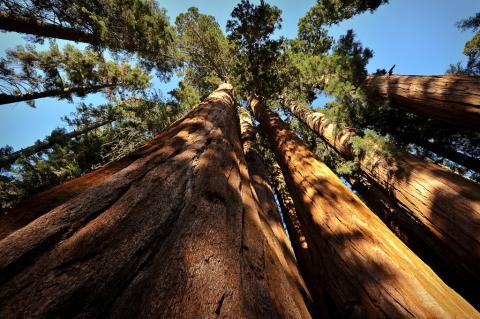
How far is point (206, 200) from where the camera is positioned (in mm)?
1673

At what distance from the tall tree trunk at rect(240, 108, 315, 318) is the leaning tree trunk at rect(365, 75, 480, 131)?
3.32m

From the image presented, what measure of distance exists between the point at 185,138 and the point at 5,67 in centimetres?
1047

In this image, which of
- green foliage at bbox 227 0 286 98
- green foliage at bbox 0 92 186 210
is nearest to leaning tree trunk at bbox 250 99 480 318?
green foliage at bbox 0 92 186 210

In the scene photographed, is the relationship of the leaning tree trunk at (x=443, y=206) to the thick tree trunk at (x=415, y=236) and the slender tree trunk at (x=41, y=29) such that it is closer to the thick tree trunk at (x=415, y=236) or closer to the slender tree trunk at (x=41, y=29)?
the thick tree trunk at (x=415, y=236)

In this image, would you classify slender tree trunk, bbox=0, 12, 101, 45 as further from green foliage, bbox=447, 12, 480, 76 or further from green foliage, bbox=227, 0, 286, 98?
green foliage, bbox=447, 12, 480, 76

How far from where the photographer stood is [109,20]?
876 centimetres

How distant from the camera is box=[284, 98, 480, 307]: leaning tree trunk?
2615 mm

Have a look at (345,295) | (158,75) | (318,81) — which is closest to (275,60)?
(318,81)

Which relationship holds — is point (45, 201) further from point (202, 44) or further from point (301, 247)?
point (202, 44)

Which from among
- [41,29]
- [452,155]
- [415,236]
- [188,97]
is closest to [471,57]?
[452,155]

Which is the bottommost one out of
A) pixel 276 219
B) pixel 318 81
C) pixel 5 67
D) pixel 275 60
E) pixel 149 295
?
pixel 276 219

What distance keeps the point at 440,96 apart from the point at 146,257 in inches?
209

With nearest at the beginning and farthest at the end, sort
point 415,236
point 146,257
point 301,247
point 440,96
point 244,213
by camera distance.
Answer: point 146,257, point 244,213, point 440,96, point 415,236, point 301,247

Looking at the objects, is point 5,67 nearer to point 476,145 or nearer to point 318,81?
point 318,81
